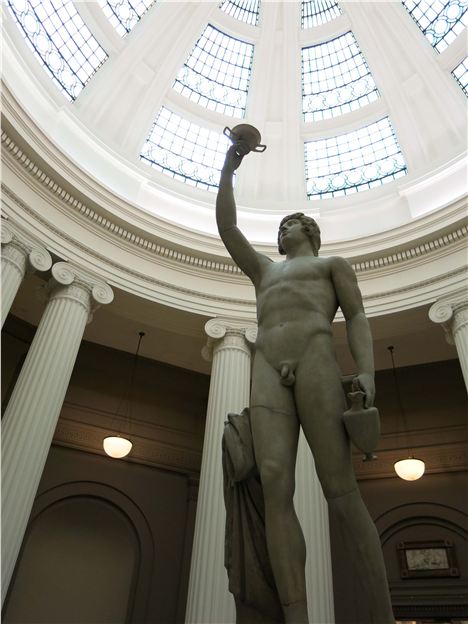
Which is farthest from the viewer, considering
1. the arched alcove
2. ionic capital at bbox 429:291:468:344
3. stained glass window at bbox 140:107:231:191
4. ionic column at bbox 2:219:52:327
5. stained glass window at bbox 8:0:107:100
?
stained glass window at bbox 140:107:231:191

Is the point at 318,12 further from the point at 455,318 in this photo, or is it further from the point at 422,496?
the point at 422,496

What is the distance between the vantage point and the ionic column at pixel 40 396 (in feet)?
20.0

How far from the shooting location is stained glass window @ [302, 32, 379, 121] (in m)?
13.4

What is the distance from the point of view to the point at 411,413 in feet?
39.9

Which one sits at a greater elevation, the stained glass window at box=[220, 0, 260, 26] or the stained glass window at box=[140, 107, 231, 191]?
the stained glass window at box=[220, 0, 260, 26]

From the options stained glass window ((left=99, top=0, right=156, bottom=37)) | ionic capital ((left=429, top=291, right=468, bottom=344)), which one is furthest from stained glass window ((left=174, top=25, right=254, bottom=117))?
ionic capital ((left=429, top=291, right=468, bottom=344))

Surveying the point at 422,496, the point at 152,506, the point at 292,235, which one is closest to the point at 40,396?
the point at 292,235

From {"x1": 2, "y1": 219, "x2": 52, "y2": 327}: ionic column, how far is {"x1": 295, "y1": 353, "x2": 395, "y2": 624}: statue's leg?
17.4 ft

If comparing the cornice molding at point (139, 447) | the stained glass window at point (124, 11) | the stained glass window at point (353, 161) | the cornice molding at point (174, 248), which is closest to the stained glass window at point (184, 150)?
→ the stained glass window at point (124, 11)

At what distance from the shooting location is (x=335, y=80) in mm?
13867

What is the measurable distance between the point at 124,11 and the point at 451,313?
10714 millimetres

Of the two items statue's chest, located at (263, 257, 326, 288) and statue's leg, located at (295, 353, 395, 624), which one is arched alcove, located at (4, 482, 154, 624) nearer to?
statue's chest, located at (263, 257, 326, 288)

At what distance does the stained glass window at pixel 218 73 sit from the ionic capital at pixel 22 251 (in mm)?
7573

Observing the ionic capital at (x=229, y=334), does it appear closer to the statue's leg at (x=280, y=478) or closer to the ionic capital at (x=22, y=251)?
the ionic capital at (x=22, y=251)
